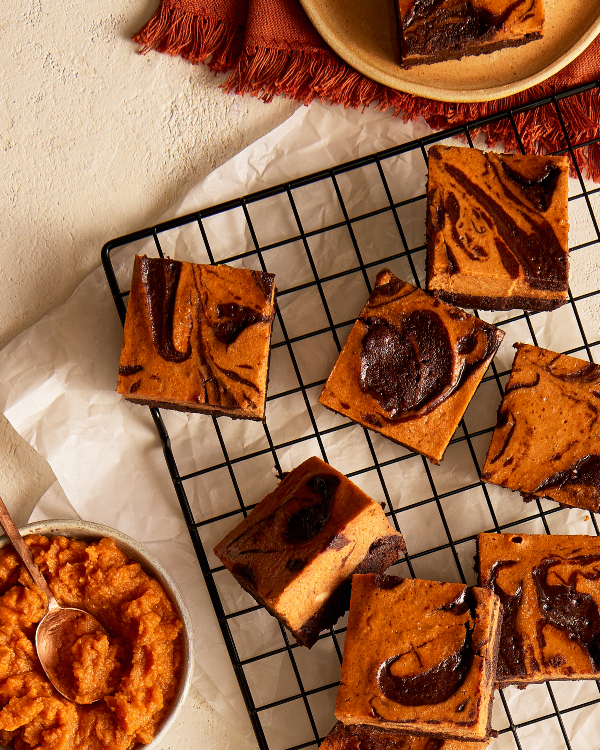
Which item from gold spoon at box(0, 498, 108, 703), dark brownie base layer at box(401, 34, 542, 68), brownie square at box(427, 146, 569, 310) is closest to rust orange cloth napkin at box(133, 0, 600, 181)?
dark brownie base layer at box(401, 34, 542, 68)

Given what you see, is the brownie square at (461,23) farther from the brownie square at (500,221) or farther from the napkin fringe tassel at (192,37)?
the napkin fringe tassel at (192,37)

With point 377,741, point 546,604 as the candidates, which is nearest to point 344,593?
point 377,741

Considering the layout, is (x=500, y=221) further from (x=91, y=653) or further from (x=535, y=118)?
(x=91, y=653)

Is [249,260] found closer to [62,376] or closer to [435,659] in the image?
[62,376]

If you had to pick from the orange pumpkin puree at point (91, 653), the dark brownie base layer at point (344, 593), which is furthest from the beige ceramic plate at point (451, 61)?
the orange pumpkin puree at point (91, 653)

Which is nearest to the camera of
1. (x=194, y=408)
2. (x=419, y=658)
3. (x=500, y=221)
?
(x=419, y=658)

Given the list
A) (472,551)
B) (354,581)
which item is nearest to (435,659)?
(354,581)

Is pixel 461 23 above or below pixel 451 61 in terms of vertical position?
above
